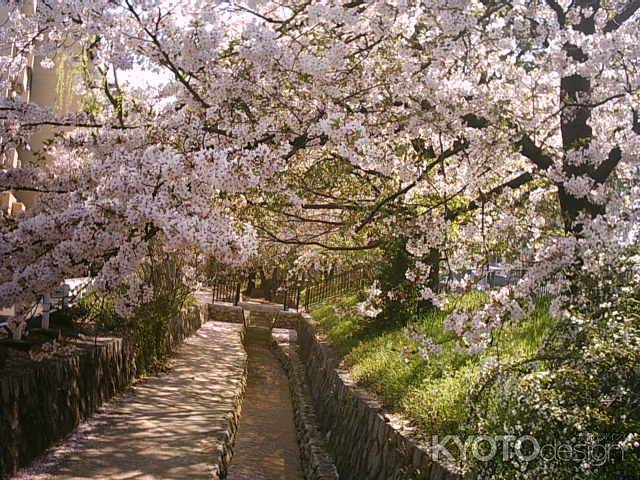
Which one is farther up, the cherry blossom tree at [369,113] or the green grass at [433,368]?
the cherry blossom tree at [369,113]

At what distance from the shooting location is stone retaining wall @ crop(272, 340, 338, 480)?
26.8 ft

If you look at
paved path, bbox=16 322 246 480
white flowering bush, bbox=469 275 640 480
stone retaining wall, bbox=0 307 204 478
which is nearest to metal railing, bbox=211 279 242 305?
paved path, bbox=16 322 246 480

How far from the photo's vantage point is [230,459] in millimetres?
8648

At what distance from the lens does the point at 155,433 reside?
8039 millimetres

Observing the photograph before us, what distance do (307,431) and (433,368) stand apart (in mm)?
2835

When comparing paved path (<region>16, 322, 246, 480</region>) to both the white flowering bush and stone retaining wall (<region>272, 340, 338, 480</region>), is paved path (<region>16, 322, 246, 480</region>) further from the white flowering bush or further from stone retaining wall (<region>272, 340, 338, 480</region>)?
the white flowering bush

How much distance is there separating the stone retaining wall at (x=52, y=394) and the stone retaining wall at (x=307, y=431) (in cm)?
263

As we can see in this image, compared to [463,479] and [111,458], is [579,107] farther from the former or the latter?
[111,458]

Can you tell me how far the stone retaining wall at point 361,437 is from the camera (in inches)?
219

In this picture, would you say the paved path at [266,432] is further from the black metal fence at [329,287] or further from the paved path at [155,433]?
the black metal fence at [329,287]

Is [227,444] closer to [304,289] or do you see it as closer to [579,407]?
[579,407]

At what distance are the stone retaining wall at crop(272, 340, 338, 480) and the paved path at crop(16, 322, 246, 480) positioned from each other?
1088mm

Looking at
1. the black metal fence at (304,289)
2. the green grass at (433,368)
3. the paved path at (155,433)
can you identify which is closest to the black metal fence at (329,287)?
the black metal fence at (304,289)

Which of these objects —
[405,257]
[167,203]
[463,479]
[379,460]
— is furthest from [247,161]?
[405,257]
